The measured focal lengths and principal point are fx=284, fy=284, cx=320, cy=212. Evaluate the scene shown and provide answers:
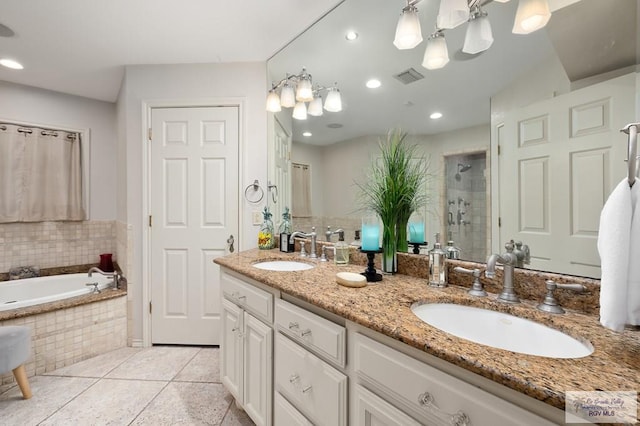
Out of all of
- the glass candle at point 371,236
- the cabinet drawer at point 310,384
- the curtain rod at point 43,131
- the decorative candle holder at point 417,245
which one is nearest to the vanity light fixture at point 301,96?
the glass candle at point 371,236

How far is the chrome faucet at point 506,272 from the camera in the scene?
3.13ft

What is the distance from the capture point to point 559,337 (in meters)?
0.76

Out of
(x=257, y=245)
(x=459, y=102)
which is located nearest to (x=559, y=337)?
(x=459, y=102)

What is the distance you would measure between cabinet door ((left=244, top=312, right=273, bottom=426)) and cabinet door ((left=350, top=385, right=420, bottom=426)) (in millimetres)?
528

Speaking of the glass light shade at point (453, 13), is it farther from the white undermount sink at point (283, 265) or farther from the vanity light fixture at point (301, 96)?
the white undermount sink at point (283, 265)

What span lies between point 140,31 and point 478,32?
2.22 meters

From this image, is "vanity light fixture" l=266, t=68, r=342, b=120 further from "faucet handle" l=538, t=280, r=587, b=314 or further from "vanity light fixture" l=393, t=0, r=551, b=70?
"faucet handle" l=538, t=280, r=587, b=314

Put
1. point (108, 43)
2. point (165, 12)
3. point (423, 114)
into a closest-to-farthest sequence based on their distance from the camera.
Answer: point (423, 114) → point (165, 12) → point (108, 43)

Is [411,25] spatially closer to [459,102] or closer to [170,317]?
[459,102]

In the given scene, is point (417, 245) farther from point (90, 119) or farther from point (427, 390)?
point (90, 119)

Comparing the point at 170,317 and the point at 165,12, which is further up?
the point at 165,12

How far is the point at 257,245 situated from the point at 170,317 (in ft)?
3.30

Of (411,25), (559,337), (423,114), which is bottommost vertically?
(559,337)

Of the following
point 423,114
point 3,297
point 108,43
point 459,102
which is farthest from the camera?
point 3,297
